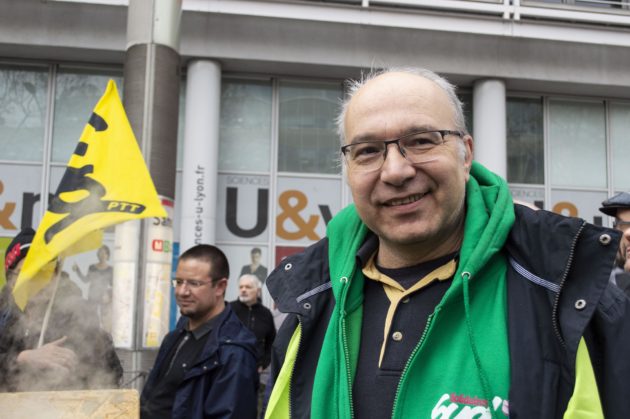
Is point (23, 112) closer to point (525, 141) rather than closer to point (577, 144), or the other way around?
point (525, 141)

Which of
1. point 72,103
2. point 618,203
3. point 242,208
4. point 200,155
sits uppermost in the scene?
point 72,103

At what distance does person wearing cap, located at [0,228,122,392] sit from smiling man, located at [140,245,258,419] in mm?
355

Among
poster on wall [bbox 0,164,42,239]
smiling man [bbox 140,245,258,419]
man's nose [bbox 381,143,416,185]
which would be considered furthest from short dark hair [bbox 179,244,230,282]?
poster on wall [bbox 0,164,42,239]

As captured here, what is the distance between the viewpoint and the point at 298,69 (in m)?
10.3

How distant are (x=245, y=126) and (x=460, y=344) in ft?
31.3

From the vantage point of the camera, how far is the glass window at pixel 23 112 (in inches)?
406

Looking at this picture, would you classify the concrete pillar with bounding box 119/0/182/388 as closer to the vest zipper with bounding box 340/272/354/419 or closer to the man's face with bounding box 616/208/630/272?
the man's face with bounding box 616/208/630/272

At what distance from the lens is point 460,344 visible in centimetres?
150

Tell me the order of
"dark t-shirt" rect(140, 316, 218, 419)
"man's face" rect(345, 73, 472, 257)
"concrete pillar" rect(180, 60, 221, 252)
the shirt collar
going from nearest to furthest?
"man's face" rect(345, 73, 472, 257), "dark t-shirt" rect(140, 316, 218, 419), the shirt collar, "concrete pillar" rect(180, 60, 221, 252)

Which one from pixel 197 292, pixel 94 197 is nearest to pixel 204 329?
pixel 197 292

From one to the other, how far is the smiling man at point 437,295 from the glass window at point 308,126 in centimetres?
900

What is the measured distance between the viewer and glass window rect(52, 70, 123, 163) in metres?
10.4

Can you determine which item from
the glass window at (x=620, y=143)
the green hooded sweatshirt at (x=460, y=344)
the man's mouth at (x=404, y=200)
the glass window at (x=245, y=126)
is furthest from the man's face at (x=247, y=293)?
the glass window at (x=620, y=143)

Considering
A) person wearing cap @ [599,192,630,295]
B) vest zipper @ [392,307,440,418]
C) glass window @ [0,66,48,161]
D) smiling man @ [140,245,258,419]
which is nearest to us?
vest zipper @ [392,307,440,418]
